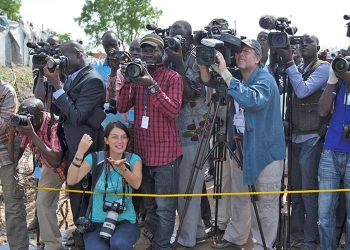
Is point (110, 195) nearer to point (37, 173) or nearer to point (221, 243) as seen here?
point (37, 173)

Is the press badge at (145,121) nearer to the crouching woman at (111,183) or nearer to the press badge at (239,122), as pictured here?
the crouching woman at (111,183)

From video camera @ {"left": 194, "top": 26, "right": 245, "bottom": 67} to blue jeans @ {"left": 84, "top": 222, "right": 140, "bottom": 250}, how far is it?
4.56 feet

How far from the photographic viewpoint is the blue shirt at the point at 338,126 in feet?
11.9

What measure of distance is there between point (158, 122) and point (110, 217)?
855 mm

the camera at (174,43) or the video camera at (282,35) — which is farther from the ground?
the video camera at (282,35)

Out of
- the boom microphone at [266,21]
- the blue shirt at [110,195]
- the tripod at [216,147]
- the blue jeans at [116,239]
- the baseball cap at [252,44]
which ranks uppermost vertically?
the boom microphone at [266,21]

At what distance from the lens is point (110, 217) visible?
3555mm

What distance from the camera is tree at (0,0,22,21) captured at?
1545 inches

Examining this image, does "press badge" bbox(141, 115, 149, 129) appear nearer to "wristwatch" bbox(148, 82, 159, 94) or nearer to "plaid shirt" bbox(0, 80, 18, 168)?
"wristwatch" bbox(148, 82, 159, 94)

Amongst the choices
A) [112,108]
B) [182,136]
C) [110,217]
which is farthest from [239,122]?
[110,217]

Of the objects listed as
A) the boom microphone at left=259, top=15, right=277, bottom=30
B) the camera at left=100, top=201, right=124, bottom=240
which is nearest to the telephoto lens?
the camera at left=100, top=201, right=124, bottom=240

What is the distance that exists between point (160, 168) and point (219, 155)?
1.66 feet

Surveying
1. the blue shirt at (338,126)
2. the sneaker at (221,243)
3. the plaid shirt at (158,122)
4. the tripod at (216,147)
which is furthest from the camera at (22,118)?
the blue shirt at (338,126)

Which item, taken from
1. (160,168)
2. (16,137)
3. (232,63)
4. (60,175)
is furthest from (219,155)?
(16,137)
